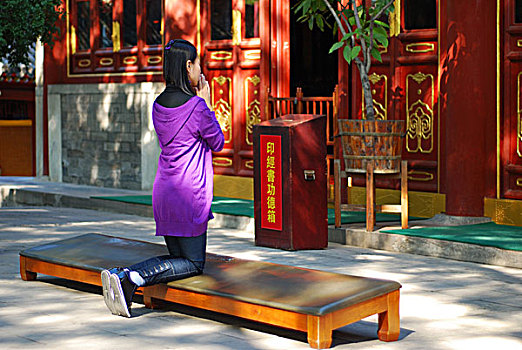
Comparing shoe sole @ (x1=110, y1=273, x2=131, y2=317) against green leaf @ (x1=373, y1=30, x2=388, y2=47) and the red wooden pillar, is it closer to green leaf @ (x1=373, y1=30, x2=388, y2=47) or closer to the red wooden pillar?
green leaf @ (x1=373, y1=30, x2=388, y2=47)

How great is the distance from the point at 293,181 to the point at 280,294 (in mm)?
4004

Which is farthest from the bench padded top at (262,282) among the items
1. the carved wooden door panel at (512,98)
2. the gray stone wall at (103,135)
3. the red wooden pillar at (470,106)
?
the gray stone wall at (103,135)

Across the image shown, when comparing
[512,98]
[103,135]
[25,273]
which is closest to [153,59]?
[103,135]

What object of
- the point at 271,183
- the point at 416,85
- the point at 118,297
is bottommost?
the point at 118,297

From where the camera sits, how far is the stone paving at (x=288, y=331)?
566 cm

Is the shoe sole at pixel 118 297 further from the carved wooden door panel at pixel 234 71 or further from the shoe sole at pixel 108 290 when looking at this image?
the carved wooden door panel at pixel 234 71

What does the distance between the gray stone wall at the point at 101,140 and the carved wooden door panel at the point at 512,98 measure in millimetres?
7658

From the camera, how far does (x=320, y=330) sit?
536 centimetres

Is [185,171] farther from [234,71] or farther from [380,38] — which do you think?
[234,71]

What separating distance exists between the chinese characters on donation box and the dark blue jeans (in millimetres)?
3440

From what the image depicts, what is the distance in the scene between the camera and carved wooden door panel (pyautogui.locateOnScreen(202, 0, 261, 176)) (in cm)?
1443

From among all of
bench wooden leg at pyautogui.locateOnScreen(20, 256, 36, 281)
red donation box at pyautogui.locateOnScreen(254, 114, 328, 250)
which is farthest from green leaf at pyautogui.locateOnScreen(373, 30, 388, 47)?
bench wooden leg at pyautogui.locateOnScreen(20, 256, 36, 281)

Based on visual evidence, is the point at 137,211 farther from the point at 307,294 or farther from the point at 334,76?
the point at 307,294

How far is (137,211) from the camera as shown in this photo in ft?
45.3
